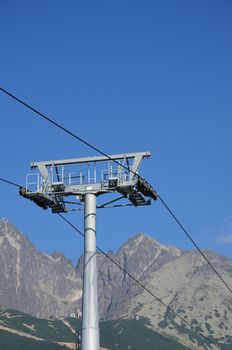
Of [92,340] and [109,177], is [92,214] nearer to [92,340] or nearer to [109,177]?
[109,177]

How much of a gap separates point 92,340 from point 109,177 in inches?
403

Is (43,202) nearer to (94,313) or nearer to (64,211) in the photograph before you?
(64,211)

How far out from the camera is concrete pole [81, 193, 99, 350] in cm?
4222

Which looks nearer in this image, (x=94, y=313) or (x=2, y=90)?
(x=2, y=90)

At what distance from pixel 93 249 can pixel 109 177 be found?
4.74m

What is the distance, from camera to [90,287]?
43.2 metres

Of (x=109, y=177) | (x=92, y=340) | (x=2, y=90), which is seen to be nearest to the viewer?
(x=2, y=90)

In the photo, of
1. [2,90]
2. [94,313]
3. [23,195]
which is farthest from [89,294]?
[2,90]

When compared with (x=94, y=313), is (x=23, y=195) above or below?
above

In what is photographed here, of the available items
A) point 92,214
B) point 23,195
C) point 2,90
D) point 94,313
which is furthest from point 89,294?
point 2,90

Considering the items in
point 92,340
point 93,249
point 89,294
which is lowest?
point 92,340

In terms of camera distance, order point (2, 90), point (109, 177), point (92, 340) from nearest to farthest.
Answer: point (2, 90) < point (92, 340) < point (109, 177)

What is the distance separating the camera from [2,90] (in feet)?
115

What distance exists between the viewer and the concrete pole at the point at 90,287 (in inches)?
1662
